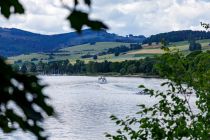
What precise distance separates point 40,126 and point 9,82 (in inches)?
10.8

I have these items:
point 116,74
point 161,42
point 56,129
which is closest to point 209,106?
point 161,42

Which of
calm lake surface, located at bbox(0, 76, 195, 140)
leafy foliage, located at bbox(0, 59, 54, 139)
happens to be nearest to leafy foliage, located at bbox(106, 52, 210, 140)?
leafy foliage, located at bbox(0, 59, 54, 139)

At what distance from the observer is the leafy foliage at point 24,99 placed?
138 cm

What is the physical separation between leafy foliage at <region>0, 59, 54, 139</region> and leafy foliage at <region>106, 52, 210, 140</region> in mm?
7625

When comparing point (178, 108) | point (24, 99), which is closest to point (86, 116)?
point (178, 108)

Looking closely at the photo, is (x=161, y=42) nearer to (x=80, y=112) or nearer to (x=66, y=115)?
(x=66, y=115)

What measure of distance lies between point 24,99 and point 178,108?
856 cm

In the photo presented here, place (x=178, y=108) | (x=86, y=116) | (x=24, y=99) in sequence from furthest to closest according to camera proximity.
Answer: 1. (x=86, y=116)
2. (x=178, y=108)
3. (x=24, y=99)

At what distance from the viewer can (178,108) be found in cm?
972

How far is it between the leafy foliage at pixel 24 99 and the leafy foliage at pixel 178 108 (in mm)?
7625

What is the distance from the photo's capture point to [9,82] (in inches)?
54.7

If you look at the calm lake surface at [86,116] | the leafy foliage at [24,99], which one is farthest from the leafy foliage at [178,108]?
the calm lake surface at [86,116]

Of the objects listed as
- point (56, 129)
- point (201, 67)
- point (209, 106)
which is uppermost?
point (201, 67)

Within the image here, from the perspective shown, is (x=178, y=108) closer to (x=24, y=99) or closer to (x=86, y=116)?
(x=24, y=99)
